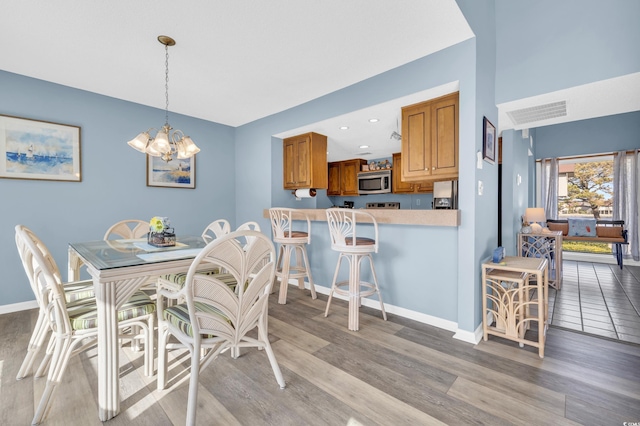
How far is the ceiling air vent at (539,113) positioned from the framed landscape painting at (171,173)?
4046mm

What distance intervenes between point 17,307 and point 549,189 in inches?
337

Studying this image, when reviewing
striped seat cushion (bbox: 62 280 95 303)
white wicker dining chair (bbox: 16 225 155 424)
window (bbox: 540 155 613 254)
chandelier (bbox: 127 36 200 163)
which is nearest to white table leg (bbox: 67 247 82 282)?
striped seat cushion (bbox: 62 280 95 303)

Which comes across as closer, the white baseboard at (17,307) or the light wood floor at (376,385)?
the light wood floor at (376,385)

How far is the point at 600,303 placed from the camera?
10.3 feet

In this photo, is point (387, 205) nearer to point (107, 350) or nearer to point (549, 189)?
point (549, 189)

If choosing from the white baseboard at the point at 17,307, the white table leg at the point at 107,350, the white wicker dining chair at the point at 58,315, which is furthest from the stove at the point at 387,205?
the white baseboard at the point at 17,307

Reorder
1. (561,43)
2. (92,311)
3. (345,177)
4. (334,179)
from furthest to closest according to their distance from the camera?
(334,179)
(345,177)
(561,43)
(92,311)

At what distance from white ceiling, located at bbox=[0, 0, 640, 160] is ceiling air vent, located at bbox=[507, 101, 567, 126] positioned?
78 mm

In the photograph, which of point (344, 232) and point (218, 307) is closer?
point (218, 307)

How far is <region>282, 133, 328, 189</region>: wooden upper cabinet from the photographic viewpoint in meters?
3.85

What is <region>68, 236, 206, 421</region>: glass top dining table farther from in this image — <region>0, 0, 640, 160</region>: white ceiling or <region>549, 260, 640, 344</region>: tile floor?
<region>549, 260, 640, 344</region>: tile floor

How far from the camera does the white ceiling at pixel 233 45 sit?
6.29ft

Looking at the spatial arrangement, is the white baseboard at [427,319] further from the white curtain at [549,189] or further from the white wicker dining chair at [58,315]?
the white curtain at [549,189]

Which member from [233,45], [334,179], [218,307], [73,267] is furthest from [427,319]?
[334,179]
